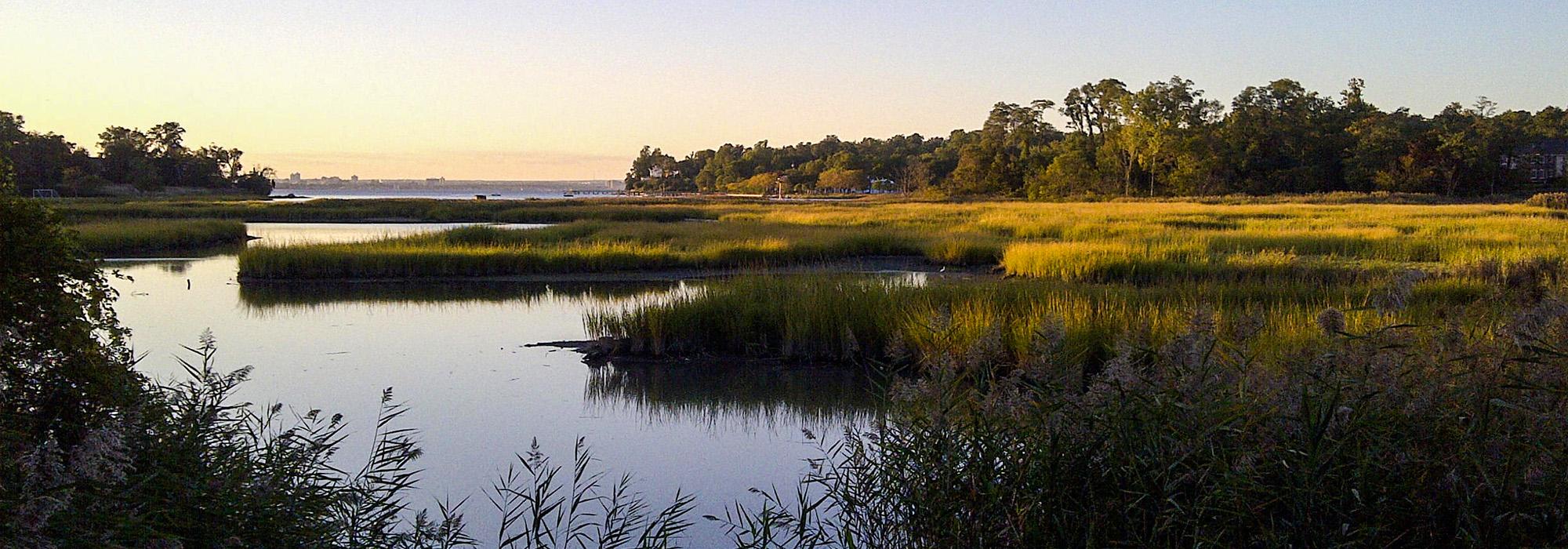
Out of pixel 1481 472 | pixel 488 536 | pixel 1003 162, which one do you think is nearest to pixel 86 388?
pixel 488 536

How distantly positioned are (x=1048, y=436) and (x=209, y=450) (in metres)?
3.37

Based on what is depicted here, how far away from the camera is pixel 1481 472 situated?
3.58m

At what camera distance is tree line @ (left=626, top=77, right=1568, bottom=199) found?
59.7 meters

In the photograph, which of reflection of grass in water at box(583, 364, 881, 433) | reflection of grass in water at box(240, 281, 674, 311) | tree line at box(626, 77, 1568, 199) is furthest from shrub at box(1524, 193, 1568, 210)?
reflection of grass in water at box(583, 364, 881, 433)

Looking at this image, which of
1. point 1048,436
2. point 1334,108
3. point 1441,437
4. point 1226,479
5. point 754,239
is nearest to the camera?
point 1226,479

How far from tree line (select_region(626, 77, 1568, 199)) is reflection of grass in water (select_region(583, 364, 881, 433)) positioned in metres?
58.8

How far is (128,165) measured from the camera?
82625mm

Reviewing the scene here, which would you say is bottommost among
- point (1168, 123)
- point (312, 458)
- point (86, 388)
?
point (312, 458)

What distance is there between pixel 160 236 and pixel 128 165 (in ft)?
210

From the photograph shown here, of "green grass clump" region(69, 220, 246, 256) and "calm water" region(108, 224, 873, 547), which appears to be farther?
"green grass clump" region(69, 220, 246, 256)

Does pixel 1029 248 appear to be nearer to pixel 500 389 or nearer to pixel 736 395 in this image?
pixel 736 395

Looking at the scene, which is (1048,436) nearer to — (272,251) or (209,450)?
(209,450)

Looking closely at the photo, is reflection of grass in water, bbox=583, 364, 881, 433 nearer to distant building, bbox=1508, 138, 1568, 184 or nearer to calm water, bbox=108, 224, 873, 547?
calm water, bbox=108, 224, 873, 547

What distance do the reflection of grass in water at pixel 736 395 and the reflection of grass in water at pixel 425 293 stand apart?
6327mm
